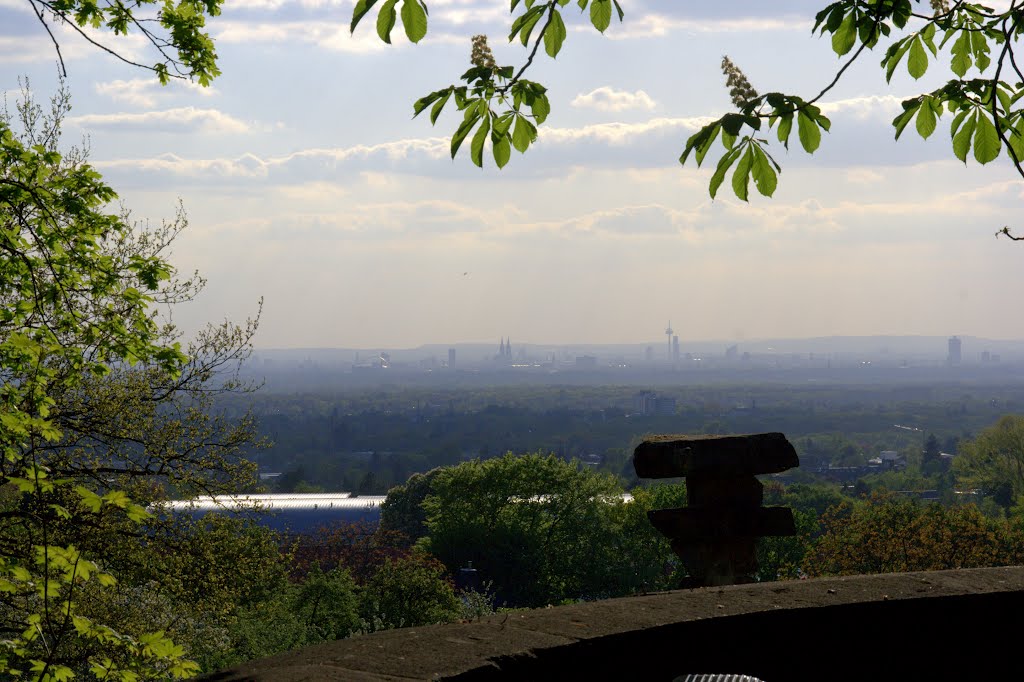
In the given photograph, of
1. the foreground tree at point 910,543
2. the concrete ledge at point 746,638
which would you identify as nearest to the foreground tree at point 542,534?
the foreground tree at point 910,543

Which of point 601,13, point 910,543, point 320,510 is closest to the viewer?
point 601,13

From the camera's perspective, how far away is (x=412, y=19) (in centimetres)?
355

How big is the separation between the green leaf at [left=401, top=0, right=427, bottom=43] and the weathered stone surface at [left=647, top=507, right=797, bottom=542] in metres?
3.86

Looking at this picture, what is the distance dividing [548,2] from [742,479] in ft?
12.1

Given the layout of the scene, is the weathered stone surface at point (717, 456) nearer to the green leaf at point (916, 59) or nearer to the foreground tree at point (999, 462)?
the green leaf at point (916, 59)

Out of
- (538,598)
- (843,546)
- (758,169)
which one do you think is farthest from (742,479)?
(538,598)

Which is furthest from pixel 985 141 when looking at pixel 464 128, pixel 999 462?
pixel 999 462

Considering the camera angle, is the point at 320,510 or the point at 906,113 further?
the point at 320,510

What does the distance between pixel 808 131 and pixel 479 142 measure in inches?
48.4

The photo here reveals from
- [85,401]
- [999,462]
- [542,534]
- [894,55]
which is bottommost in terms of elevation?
[542,534]

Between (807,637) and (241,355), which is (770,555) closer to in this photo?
(241,355)

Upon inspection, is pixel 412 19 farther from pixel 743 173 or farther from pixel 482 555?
pixel 482 555

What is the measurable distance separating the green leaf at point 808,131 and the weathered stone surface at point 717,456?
289 centimetres

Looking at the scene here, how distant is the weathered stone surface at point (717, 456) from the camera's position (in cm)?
634
